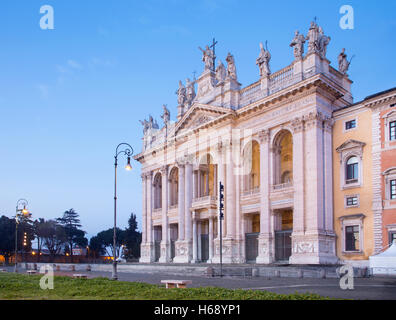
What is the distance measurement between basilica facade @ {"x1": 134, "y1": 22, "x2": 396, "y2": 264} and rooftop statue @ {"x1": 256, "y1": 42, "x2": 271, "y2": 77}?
0.09m

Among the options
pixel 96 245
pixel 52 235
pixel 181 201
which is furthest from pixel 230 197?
pixel 96 245

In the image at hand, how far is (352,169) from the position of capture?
3634 centimetres

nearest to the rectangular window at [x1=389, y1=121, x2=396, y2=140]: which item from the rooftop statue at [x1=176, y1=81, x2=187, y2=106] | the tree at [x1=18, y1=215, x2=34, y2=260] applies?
the rooftop statue at [x1=176, y1=81, x2=187, y2=106]

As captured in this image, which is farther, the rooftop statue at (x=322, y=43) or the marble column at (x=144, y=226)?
the marble column at (x=144, y=226)

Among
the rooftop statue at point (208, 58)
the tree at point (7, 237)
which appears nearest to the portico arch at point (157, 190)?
the rooftop statue at point (208, 58)

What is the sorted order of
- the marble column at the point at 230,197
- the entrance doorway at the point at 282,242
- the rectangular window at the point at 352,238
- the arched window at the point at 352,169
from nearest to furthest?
the rectangular window at the point at 352,238
the arched window at the point at 352,169
the entrance doorway at the point at 282,242
the marble column at the point at 230,197

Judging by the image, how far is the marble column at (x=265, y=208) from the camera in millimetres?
39031

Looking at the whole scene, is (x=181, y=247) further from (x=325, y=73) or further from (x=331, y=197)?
(x=325, y=73)

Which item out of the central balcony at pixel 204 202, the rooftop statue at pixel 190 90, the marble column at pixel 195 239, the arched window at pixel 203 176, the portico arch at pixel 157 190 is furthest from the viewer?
the portico arch at pixel 157 190

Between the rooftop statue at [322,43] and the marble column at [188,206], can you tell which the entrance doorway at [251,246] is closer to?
the marble column at [188,206]

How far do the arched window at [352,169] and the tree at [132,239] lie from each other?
62228mm

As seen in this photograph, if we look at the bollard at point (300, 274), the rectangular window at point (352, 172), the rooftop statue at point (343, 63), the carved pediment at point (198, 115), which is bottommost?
the bollard at point (300, 274)

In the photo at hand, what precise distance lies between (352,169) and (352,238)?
543 centimetres
